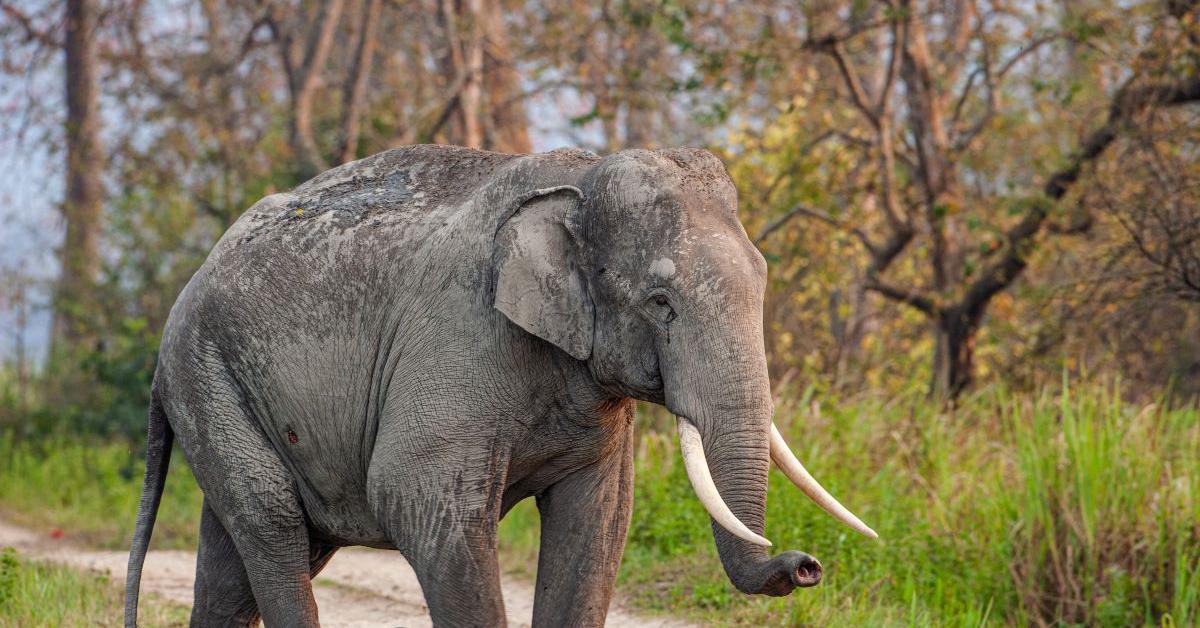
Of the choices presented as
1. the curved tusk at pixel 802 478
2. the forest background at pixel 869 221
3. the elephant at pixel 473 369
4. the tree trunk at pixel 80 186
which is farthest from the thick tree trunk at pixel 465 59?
the curved tusk at pixel 802 478

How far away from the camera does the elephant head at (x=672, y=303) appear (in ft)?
11.9

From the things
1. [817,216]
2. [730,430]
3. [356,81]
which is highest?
[356,81]

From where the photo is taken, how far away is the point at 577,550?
428 cm

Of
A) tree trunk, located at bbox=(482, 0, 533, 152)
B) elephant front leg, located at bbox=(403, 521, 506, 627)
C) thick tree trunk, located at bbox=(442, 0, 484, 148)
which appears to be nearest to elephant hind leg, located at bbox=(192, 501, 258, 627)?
elephant front leg, located at bbox=(403, 521, 506, 627)

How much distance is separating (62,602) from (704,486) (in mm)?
4235

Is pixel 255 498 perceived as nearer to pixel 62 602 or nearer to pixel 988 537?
pixel 62 602

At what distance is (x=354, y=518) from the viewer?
173 inches

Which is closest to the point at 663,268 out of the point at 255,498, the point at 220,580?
the point at 255,498

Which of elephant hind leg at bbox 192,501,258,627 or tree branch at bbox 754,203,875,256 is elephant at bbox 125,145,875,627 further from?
tree branch at bbox 754,203,875,256

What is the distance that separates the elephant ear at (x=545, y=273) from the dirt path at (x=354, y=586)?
127 inches

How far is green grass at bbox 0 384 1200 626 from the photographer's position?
6.79 metres

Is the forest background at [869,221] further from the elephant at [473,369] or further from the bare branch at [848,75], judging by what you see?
the elephant at [473,369]

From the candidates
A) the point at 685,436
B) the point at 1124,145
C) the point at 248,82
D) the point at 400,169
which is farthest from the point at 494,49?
the point at 685,436

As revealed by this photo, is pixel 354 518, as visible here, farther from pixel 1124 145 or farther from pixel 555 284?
pixel 1124 145
